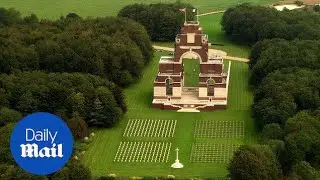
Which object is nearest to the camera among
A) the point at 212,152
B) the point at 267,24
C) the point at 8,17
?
the point at 212,152

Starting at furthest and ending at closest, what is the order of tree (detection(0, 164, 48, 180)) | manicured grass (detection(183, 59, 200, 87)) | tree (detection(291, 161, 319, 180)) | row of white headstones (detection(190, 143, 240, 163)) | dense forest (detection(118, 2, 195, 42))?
dense forest (detection(118, 2, 195, 42))
manicured grass (detection(183, 59, 200, 87))
row of white headstones (detection(190, 143, 240, 163))
tree (detection(291, 161, 319, 180))
tree (detection(0, 164, 48, 180))

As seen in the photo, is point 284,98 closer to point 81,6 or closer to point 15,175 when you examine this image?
point 15,175

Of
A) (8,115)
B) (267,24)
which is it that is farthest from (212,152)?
(267,24)

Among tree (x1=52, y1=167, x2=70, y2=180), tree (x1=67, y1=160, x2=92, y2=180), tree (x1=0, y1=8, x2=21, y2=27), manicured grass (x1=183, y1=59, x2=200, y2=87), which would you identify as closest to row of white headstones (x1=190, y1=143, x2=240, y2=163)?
tree (x1=67, y1=160, x2=92, y2=180)

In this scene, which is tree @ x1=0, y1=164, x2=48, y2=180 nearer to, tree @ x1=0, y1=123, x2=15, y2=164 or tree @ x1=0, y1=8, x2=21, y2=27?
tree @ x1=0, y1=123, x2=15, y2=164

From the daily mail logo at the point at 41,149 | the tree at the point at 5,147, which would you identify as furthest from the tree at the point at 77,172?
the daily mail logo at the point at 41,149

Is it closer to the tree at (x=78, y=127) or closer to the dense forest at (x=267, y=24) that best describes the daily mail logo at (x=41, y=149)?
the tree at (x=78, y=127)
